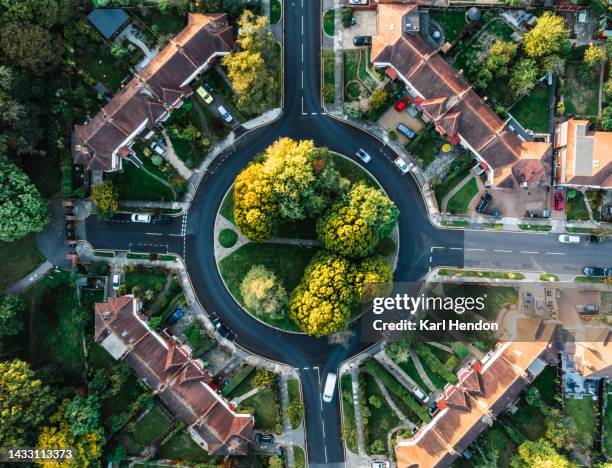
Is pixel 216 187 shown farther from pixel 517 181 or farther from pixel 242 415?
pixel 517 181

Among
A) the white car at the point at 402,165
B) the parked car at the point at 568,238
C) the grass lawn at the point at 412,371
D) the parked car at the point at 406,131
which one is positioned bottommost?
Result: the grass lawn at the point at 412,371

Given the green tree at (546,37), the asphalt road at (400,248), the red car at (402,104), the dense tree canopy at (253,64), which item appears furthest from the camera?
the asphalt road at (400,248)

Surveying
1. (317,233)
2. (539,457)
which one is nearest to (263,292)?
(317,233)

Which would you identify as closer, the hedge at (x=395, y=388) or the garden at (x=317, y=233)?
the garden at (x=317, y=233)

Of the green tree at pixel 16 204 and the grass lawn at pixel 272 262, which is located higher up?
the green tree at pixel 16 204

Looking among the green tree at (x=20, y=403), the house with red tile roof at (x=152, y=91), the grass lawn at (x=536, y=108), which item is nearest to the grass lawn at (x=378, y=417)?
the green tree at (x=20, y=403)

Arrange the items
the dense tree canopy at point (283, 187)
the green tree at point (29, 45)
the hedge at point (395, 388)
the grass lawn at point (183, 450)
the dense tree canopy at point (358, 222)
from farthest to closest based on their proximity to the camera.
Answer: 1. the grass lawn at point (183, 450)
2. the hedge at point (395, 388)
3. the dense tree canopy at point (358, 222)
4. the dense tree canopy at point (283, 187)
5. the green tree at point (29, 45)

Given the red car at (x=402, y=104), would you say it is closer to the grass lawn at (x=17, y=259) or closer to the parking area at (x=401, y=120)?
the parking area at (x=401, y=120)

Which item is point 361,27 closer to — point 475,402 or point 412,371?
point 412,371
